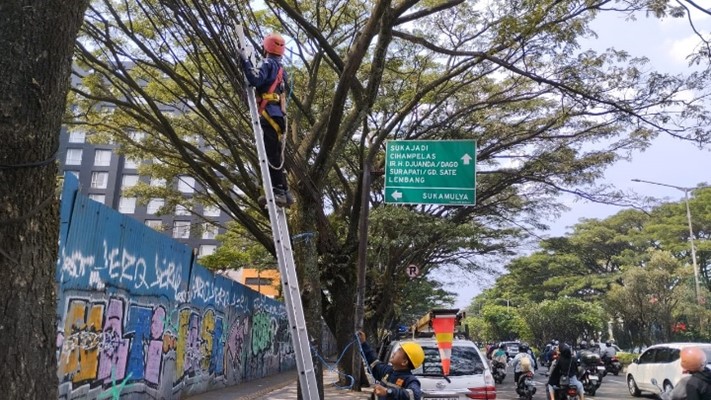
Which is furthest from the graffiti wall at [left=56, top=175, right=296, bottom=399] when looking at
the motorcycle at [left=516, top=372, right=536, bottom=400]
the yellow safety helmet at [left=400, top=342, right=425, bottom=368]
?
the motorcycle at [left=516, top=372, right=536, bottom=400]

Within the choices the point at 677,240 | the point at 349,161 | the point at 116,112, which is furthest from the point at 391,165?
the point at 677,240

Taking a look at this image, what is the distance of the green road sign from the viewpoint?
11758 millimetres

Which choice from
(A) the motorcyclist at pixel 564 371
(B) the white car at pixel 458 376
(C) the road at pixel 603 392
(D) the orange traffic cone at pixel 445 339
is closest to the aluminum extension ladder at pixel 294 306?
(B) the white car at pixel 458 376

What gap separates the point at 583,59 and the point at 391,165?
186 inches

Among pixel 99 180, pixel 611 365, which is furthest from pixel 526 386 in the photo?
pixel 99 180

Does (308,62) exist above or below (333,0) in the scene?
below

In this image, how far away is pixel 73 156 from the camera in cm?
5450

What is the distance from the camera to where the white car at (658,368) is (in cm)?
1357

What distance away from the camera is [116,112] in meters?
14.7

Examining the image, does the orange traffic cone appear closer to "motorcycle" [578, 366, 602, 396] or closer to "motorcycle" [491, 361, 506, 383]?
"motorcycle" [578, 366, 602, 396]

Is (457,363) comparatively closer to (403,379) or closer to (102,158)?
(403,379)

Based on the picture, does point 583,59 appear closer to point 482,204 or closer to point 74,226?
point 482,204

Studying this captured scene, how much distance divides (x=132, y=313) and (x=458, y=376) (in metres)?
5.14

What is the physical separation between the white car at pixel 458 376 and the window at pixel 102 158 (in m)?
52.3
